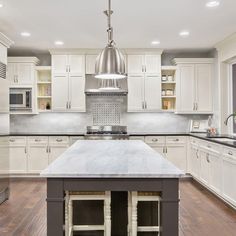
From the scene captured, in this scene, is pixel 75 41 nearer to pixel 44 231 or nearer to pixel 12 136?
pixel 12 136

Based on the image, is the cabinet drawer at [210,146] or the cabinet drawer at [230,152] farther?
the cabinet drawer at [210,146]

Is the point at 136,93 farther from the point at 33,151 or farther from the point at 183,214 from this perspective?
the point at 183,214

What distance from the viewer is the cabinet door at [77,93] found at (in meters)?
6.37

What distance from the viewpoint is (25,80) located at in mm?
6312

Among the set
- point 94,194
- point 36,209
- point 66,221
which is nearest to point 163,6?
point 94,194

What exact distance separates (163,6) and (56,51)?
3.12 meters

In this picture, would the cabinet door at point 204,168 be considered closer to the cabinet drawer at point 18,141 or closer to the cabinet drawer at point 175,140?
Result: the cabinet drawer at point 175,140

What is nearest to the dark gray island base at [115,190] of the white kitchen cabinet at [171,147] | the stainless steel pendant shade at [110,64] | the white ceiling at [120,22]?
the stainless steel pendant shade at [110,64]

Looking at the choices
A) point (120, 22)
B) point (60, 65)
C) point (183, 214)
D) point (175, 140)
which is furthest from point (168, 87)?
point (183, 214)

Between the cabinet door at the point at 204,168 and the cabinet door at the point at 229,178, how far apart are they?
2.33ft

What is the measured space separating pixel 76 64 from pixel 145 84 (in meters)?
1.54

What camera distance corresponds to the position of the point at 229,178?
409 cm

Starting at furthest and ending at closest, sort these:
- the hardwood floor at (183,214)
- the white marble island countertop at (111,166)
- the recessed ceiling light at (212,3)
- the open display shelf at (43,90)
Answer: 1. the open display shelf at (43,90)
2. the recessed ceiling light at (212,3)
3. the hardwood floor at (183,214)
4. the white marble island countertop at (111,166)

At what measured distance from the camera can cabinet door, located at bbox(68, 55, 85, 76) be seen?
637 centimetres
